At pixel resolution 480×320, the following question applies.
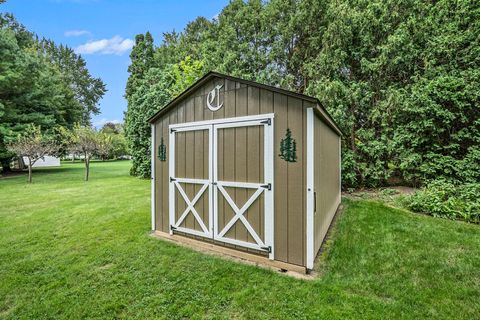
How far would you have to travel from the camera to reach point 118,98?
20.7 m

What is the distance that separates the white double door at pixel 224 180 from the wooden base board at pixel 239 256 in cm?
14

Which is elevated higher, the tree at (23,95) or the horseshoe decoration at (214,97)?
the tree at (23,95)

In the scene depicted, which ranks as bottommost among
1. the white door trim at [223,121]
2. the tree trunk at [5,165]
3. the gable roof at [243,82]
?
the tree trunk at [5,165]

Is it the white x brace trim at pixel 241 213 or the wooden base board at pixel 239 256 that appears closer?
the wooden base board at pixel 239 256

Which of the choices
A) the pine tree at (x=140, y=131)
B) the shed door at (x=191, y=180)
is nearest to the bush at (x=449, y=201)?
the shed door at (x=191, y=180)

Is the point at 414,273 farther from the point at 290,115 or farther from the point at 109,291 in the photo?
the point at 109,291

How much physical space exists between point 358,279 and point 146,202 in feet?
20.8

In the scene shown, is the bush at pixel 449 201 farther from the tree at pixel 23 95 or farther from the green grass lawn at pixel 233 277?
the tree at pixel 23 95

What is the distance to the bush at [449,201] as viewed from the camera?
5.00m

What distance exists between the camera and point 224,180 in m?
3.87

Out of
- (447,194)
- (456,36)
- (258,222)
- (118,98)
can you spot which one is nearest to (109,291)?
(258,222)

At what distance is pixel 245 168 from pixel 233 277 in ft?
5.04

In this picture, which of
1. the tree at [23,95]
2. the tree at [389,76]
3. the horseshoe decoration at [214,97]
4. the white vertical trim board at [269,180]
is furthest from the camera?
the tree at [23,95]

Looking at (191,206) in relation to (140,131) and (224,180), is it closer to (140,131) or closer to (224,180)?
(224,180)
